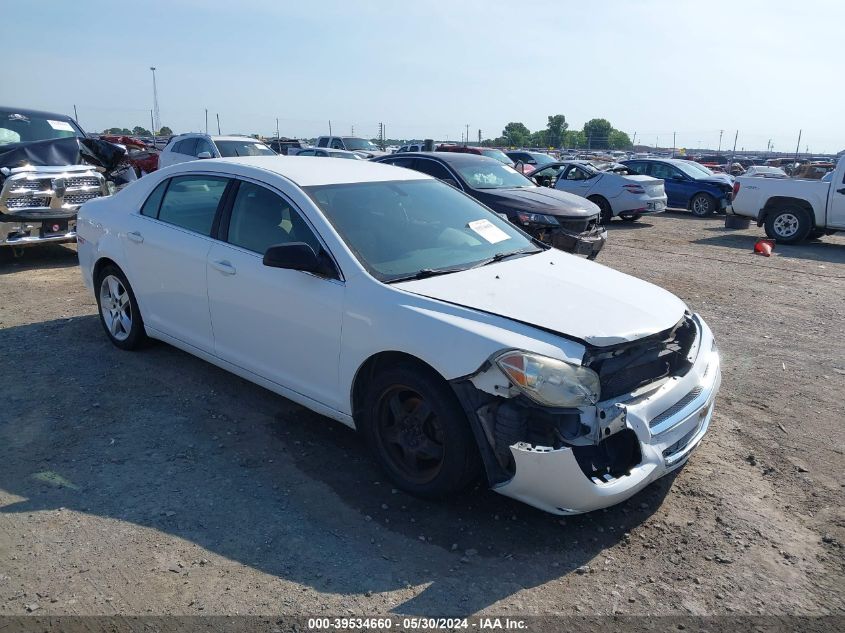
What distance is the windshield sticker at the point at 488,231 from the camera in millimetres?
4551

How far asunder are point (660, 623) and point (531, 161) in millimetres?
23259

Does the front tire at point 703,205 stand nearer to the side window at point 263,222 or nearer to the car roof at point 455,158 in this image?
the car roof at point 455,158

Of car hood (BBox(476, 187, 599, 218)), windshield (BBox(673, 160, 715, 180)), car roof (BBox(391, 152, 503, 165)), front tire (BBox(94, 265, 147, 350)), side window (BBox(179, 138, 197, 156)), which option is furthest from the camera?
windshield (BBox(673, 160, 715, 180))

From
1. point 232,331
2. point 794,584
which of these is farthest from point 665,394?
point 232,331

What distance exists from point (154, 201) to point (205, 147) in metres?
10.6

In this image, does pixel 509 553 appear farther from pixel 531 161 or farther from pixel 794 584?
pixel 531 161

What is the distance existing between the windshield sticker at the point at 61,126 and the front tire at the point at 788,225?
505 inches

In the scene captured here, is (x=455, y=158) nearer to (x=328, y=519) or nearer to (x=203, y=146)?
(x=203, y=146)

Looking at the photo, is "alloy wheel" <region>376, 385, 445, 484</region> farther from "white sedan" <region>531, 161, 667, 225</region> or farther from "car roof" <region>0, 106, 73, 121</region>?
"white sedan" <region>531, 161, 667, 225</region>

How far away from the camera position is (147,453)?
405 cm

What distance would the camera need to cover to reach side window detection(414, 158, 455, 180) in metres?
10.5

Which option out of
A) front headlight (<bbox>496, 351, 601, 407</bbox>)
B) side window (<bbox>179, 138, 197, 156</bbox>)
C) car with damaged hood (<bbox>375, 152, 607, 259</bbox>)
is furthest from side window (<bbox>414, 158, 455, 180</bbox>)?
front headlight (<bbox>496, 351, 601, 407</bbox>)

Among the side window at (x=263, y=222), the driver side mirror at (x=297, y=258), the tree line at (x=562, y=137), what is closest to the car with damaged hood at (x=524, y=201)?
the side window at (x=263, y=222)

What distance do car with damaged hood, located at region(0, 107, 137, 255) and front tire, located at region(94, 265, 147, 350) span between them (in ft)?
12.2
